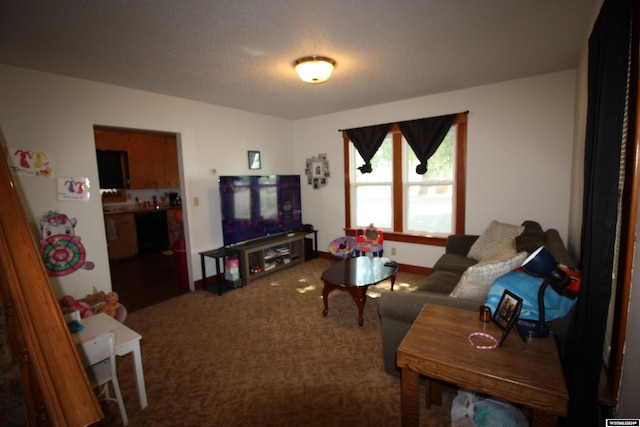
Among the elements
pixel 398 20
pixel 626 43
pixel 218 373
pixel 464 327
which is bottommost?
pixel 218 373

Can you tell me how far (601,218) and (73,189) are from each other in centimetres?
388

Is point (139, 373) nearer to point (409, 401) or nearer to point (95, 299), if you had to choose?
point (95, 299)

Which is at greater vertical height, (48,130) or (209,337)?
(48,130)

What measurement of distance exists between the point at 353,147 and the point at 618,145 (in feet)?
12.1

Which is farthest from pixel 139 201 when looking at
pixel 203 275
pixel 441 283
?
pixel 441 283

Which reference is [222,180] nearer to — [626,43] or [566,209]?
[626,43]

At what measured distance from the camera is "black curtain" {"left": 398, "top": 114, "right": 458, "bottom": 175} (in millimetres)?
3766

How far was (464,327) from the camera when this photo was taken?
1.45m

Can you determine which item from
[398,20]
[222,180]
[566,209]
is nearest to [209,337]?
[222,180]

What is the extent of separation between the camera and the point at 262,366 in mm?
2256

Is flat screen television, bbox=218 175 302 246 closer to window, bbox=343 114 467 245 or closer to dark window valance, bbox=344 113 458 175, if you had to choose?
window, bbox=343 114 467 245

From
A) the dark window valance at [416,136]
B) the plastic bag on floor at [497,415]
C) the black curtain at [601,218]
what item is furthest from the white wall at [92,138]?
the black curtain at [601,218]

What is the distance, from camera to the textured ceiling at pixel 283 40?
1.78 m

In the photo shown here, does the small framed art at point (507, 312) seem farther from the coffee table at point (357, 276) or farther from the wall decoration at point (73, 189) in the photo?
the wall decoration at point (73, 189)
